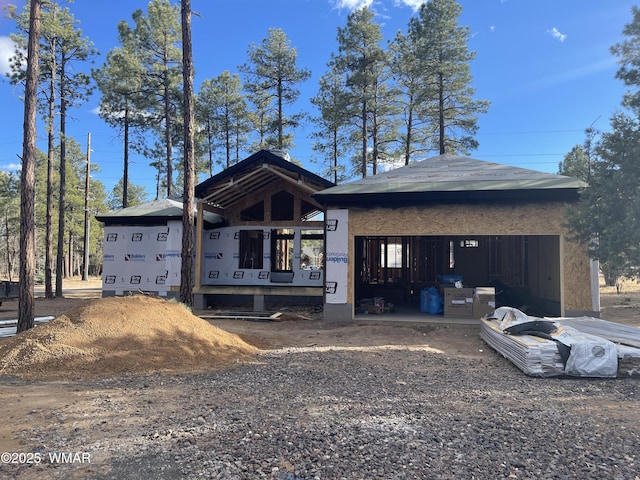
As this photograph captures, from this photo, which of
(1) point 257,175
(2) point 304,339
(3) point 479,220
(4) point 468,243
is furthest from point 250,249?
(3) point 479,220

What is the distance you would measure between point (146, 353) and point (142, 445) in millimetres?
3474

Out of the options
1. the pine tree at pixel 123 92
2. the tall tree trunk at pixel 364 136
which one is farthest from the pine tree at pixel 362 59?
the pine tree at pixel 123 92

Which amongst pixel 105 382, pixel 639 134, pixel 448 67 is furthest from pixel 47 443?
pixel 448 67

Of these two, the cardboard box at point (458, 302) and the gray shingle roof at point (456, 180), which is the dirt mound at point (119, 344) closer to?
the gray shingle roof at point (456, 180)

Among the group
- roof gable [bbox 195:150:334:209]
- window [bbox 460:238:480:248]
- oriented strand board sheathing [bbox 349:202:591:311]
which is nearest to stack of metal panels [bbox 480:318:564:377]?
Answer: oriented strand board sheathing [bbox 349:202:591:311]

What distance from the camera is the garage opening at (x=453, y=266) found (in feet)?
44.8

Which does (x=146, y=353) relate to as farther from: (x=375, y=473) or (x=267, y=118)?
(x=267, y=118)

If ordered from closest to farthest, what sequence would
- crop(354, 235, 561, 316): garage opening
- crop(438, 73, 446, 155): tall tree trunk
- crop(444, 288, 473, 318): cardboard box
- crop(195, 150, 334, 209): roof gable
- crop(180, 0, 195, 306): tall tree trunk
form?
crop(180, 0, 195, 306): tall tree trunk, crop(444, 288, 473, 318): cardboard box, crop(354, 235, 561, 316): garage opening, crop(195, 150, 334, 209): roof gable, crop(438, 73, 446, 155): tall tree trunk

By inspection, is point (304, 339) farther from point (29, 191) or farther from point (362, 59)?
point (362, 59)

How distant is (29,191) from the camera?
8789 mm

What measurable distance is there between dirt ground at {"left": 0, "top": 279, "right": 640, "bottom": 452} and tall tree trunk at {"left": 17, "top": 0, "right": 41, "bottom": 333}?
66.4 inches

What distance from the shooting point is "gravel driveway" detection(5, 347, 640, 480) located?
10.1ft

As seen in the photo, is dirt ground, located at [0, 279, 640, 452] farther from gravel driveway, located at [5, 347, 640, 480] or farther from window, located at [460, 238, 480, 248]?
window, located at [460, 238, 480, 248]

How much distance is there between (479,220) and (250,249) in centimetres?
1063
